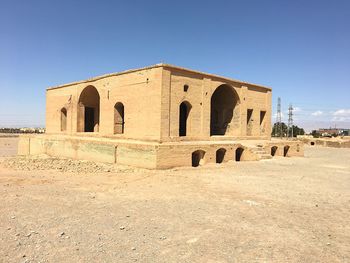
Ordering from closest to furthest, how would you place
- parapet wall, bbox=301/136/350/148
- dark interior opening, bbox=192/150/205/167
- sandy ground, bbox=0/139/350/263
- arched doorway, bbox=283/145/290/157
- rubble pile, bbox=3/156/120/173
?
sandy ground, bbox=0/139/350/263 → rubble pile, bbox=3/156/120/173 → dark interior opening, bbox=192/150/205/167 → arched doorway, bbox=283/145/290/157 → parapet wall, bbox=301/136/350/148

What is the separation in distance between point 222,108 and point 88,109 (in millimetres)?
10799

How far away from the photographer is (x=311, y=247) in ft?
16.9

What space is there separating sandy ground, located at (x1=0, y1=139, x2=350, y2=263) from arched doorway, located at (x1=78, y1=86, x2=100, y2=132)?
11431 mm

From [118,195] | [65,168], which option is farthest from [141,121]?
[118,195]

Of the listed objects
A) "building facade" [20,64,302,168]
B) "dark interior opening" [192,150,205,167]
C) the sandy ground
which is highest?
"building facade" [20,64,302,168]

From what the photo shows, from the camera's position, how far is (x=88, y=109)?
24281 mm

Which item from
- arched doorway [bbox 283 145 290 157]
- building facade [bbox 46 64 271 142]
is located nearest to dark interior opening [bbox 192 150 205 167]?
building facade [bbox 46 64 271 142]

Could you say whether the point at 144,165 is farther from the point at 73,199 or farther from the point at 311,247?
the point at 311,247

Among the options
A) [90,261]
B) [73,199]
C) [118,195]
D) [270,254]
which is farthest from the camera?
[118,195]

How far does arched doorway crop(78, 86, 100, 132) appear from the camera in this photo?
22594 mm

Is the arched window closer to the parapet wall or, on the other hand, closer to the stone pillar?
the stone pillar

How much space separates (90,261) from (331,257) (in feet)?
12.5

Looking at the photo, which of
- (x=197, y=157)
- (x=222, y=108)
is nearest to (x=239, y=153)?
(x=197, y=157)

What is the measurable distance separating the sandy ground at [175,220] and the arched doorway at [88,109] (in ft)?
37.5
